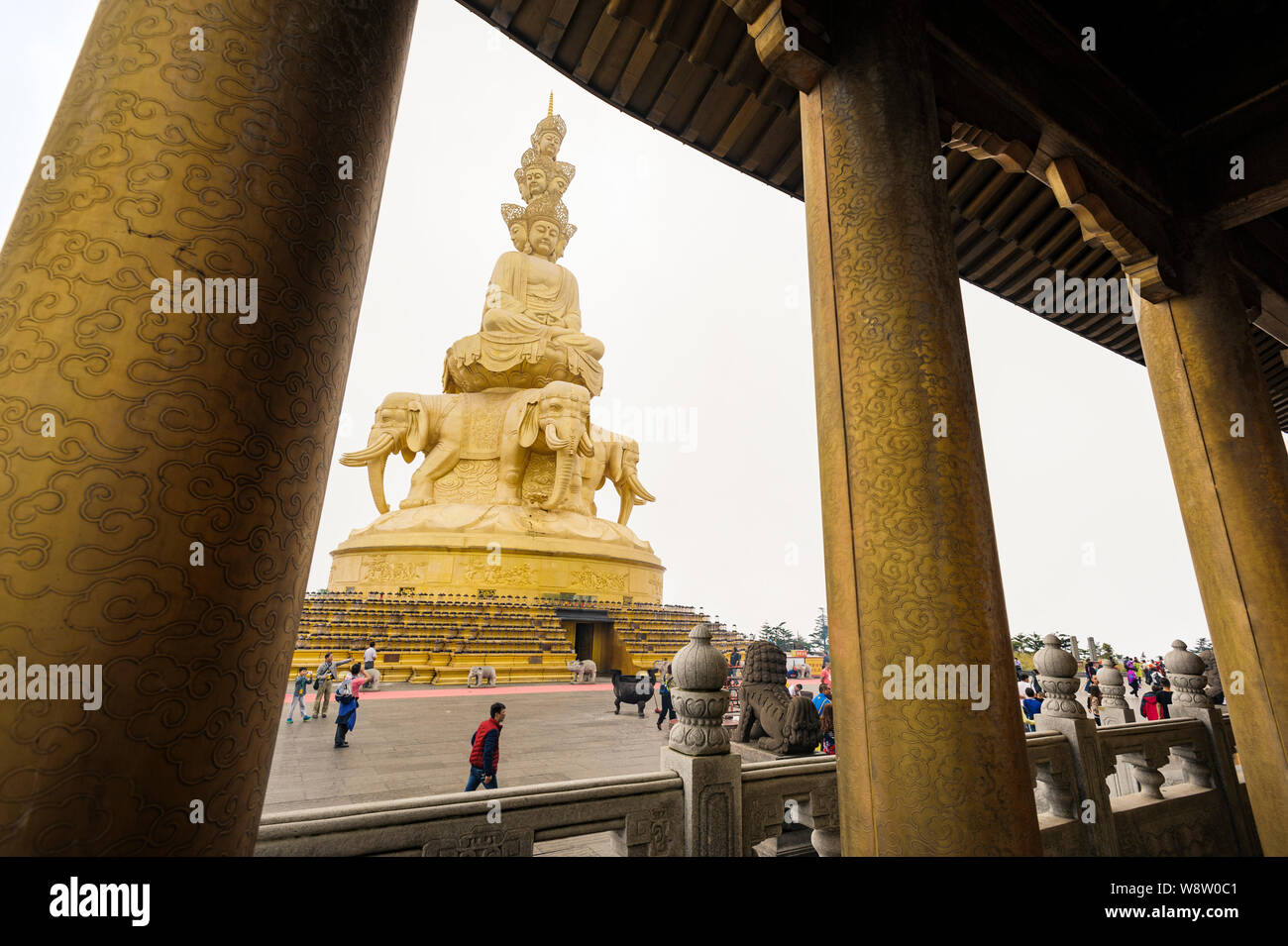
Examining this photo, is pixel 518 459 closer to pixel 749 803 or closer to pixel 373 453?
pixel 373 453

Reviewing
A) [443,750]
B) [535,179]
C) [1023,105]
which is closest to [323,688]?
[443,750]

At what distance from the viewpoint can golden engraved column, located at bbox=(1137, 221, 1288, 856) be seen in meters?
2.93

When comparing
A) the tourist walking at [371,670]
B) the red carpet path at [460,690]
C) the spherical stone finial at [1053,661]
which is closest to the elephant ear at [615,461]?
the red carpet path at [460,690]

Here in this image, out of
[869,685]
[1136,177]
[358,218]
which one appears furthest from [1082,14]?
[358,218]

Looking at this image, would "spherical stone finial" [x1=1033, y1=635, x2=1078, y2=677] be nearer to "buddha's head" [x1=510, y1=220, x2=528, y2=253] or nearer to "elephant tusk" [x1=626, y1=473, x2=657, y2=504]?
"elephant tusk" [x1=626, y1=473, x2=657, y2=504]

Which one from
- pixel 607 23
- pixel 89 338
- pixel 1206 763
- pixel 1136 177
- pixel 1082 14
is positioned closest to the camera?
pixel 89 338

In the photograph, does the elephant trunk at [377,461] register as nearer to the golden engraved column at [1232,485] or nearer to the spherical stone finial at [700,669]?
the spherical stone finial at [700,669]

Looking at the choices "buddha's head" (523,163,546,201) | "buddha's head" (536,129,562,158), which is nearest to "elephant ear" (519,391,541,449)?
"buddha's head" (523,163,546,201)

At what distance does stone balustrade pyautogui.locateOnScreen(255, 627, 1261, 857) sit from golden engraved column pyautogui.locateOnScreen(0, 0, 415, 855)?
1.12 m

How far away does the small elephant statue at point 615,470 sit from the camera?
16.2 metres

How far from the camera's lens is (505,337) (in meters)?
16.1

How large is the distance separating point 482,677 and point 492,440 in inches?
285
